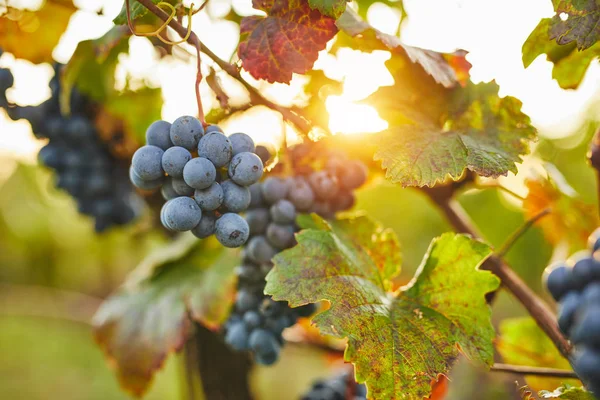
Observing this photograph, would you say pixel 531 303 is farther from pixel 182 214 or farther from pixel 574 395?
pixel 182 214

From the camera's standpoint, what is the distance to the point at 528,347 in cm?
116

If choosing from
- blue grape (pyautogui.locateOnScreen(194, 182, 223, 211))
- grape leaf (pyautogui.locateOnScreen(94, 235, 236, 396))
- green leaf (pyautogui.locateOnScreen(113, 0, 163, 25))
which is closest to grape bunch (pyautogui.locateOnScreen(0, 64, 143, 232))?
grape leaf (pyautogui.locateOnScreen(94, 235, 236, 396))

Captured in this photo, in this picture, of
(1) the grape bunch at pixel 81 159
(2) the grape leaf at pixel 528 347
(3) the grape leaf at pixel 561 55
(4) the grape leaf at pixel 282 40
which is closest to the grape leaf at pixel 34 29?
(1) the grape bunch at pixel 81 159

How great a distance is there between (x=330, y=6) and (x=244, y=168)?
0.80 feet

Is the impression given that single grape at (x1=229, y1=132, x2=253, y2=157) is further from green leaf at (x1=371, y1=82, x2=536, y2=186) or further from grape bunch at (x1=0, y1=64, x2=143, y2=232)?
grape bunch at (x1=0, y1=64, x2=143, y2=232)

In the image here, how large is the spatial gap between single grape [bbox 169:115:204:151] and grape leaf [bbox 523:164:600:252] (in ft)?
2.48

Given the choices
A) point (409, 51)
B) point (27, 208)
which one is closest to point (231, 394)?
point (409, 51)

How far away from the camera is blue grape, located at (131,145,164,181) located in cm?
65

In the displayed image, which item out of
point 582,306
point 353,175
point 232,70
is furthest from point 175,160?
point 582,306

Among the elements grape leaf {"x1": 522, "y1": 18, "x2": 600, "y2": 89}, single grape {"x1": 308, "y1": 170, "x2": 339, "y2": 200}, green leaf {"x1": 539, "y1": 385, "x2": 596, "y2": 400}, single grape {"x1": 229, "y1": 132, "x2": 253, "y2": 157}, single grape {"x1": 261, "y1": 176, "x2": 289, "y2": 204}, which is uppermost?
grape leaf {"x1": 522, "y1": 18, "x2": 600, "y2": 89}

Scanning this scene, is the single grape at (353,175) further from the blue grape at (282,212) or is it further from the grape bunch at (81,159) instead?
the grape bunch at (81,159)

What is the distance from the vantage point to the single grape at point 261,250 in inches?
32.4

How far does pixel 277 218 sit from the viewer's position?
2.66 feet

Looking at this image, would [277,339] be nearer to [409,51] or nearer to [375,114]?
[375,114]
